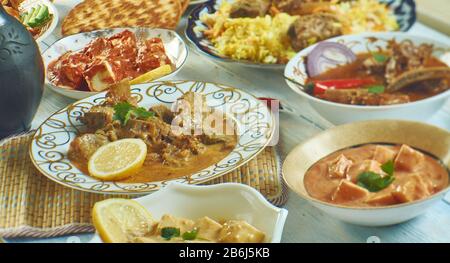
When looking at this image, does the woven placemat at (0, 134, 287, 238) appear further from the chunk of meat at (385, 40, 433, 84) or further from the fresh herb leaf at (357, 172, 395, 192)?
the chunk of meat at (385, 40, 433, 84)

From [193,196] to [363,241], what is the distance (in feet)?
0.99

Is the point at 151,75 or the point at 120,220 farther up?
the point at 120,220

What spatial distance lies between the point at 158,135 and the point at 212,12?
30.7 inches

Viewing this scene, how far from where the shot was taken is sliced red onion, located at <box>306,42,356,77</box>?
160 cm

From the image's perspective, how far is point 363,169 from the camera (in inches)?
44.1

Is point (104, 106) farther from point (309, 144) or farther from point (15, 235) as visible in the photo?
point (309, 144)

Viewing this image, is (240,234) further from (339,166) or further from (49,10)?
(49,10)

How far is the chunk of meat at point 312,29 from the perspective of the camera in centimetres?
176

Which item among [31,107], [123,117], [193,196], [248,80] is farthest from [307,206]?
[31,107]

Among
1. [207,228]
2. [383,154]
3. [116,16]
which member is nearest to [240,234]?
[207,228]

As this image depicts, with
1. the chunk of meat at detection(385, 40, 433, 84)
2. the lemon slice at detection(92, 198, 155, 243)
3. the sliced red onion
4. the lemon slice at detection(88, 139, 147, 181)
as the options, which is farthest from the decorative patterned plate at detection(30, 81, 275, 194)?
the chunk of meat at detection(385, 40, 433, 84)

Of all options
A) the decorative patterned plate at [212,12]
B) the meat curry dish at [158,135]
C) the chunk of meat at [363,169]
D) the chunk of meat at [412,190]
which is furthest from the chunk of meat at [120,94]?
the chunk of meat at [412,190]

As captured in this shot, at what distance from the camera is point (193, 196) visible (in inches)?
44.0

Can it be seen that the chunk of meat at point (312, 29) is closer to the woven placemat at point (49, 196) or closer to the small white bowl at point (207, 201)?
the woven placemat at point (49, 196)
